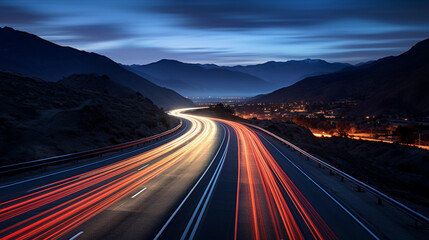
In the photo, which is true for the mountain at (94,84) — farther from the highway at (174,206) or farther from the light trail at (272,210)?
the light trail at (272,210)

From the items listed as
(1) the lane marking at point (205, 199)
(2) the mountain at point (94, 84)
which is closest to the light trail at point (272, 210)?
(1) the lane marking at point (205, 199)

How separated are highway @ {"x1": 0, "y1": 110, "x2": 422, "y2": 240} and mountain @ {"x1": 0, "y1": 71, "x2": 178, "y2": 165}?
22.4 ft

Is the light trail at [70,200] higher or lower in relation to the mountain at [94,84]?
lower

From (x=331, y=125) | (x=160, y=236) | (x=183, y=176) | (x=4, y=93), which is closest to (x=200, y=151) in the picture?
(x=183, y=176)

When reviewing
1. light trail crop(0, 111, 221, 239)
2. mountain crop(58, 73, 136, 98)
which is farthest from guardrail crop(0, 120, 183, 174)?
mountain crop(58, 73, 136, 98)

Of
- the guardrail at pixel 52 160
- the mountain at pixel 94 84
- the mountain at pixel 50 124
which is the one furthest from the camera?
the mountain at pixel 94 84

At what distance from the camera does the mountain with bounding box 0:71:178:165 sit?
2112 cm

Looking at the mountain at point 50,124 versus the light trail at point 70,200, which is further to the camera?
the mountain at point 50,124

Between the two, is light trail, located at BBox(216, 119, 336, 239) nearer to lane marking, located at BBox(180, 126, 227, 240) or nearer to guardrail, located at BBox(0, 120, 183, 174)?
lane marking, located at BBox(180, 126, 227, 240)

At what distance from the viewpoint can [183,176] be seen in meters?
15.4

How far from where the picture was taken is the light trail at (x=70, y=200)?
8.32 metres

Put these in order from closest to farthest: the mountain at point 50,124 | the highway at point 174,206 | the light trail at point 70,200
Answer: the highway at point 174,206
the light trail at point 70,200
the mountain at point 50,124

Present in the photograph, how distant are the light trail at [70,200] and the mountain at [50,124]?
24.7 feet

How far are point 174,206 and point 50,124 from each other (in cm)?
2198
